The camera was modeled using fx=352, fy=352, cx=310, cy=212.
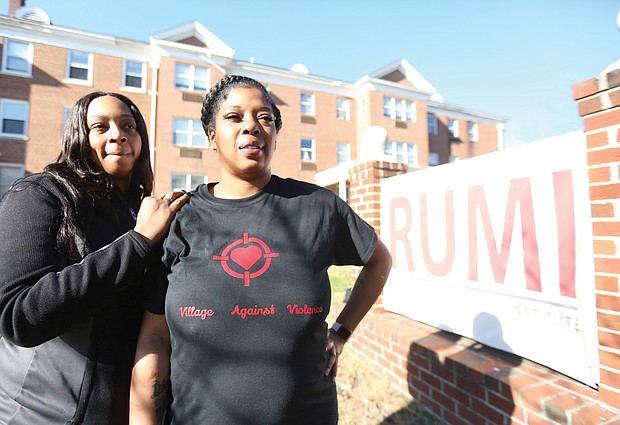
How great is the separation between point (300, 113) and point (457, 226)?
65.0 ft

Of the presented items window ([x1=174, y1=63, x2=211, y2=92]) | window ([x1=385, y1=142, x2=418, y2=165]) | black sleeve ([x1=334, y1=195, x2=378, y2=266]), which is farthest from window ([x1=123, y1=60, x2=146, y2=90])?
black sleeve ([x1=334, y1=195, x2=378, y2=266])

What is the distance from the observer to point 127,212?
1615mm

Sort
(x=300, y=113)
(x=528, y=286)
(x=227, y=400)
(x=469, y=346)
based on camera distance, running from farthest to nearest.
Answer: (x=300, y=113) < (x=469, y=346) < (x=528, y=286) < (x=227, y=400)

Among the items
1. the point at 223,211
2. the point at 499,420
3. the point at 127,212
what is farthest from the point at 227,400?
the point at 499,420

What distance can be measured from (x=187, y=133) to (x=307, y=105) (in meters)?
7.67

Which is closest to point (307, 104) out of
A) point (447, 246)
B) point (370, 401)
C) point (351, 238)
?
point (447, 246)

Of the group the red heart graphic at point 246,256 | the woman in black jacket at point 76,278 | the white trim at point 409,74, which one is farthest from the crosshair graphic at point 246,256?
the white trim at point 409,74

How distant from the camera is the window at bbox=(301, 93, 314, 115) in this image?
21.9m

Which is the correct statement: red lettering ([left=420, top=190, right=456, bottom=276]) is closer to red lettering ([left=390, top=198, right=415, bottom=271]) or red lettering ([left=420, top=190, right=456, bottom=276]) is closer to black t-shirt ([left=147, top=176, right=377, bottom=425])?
red lettering ([left=390, top=198, right=415, bottom=271])

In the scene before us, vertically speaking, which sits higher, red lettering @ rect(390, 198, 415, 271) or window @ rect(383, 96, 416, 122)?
window @ rect(383, 96, 416, 122)

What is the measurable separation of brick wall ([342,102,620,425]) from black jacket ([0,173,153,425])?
207 cm

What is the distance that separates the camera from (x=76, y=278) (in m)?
1.17

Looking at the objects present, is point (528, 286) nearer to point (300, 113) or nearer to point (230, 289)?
point (230, 289)

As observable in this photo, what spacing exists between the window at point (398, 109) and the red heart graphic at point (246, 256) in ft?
76.2
